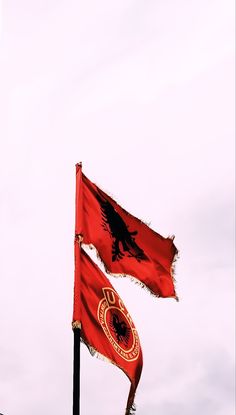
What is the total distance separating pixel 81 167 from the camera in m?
14.2

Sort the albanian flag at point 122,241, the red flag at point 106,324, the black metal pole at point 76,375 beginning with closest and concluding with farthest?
the black metal pole at point 76,375
the red flag at point 106,324
the albanian flag at point 122,241

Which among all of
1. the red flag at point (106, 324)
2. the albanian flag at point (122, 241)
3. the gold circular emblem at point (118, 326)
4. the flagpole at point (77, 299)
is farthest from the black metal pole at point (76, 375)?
the albanian flag at point (122, 241)

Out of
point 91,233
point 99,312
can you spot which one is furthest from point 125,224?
point 99,312

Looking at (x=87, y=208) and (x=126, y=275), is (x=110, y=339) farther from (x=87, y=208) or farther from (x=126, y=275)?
(x=87, y=208)

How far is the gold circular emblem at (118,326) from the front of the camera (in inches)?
495

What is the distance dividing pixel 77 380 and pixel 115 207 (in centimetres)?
494

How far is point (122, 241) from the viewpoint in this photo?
1462 centimetres

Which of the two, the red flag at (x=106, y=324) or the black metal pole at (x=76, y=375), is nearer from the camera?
the black metal pole at (x=76, y=375)

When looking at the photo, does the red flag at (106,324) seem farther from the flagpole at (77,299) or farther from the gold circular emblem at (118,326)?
the flagpole at (77,299)

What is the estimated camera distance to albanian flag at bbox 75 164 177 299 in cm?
1389

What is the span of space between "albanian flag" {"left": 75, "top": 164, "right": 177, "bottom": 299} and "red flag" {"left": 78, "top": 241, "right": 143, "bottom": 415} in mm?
804

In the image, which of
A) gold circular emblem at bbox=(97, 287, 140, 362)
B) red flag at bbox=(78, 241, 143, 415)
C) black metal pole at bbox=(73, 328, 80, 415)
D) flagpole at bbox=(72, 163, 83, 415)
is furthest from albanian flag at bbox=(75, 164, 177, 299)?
black metal pole at bbox=(73, 328, 80, 415)

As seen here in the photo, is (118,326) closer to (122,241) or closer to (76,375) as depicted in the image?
(76,375)

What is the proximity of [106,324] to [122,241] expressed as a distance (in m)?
2.59
